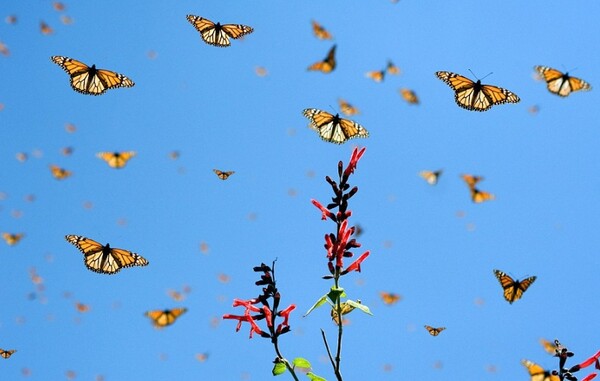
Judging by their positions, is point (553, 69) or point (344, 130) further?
point (553, 69)

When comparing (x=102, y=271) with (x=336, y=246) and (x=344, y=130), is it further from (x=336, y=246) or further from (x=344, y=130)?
(x=336, y=246)

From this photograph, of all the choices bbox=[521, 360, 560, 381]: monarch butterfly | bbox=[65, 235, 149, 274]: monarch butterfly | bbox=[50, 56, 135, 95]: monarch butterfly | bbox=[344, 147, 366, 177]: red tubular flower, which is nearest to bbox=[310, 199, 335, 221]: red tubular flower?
bbox=[344, 147, 366, 177]: red tubular flower

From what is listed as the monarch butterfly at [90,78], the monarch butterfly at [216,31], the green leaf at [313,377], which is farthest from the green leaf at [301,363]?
the monarch butterfly at [216,31]

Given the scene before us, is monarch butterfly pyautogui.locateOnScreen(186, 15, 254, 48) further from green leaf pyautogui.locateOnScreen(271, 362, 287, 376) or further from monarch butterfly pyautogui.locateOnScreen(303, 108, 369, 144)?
green leaf pyautogui.locateOnScreen(271, 362, 287, 376)

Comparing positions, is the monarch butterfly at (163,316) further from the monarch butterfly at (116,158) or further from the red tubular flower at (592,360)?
the red tubular flower at (592,360)

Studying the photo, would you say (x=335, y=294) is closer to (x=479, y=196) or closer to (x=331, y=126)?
(x=331, y=126)

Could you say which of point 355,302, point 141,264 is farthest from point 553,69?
point 355,302
